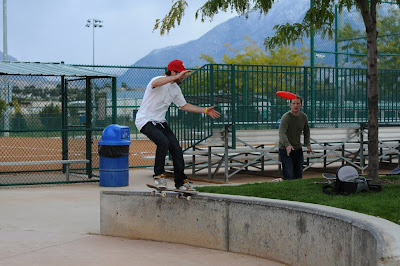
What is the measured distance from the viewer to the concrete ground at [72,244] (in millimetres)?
7383

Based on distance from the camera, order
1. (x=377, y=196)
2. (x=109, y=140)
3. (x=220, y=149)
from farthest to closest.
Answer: (x=220, y=149) < (x=109, y=140) < (x=377, y=196)

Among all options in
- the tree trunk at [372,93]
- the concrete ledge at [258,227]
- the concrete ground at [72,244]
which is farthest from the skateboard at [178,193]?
the tree trunk at [372,93]

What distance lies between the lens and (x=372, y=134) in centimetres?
988

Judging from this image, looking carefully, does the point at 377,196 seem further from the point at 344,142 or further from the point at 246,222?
the point at 344,142

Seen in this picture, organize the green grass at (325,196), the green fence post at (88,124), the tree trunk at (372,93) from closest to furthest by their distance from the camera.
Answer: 1. the green grass at (325,196)
2. the tree trunk at (372,93)
3. the green fence post at (88,124)

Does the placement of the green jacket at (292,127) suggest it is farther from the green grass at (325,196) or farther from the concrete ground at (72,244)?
the concrete ground at (72,244)

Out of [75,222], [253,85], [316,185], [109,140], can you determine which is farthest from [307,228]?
Answer: [253,85]

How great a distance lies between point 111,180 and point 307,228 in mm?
7905

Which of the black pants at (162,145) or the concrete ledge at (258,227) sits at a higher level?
the black pants at (162,145)

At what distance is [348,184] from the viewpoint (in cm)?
831

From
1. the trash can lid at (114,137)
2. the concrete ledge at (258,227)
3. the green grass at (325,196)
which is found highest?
the trash can lid at (114,137)

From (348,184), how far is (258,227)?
153 cm

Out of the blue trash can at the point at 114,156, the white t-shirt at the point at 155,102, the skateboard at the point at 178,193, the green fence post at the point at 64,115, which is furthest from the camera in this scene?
the green fence post at the point at 64,115

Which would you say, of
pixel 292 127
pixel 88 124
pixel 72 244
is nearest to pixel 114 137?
pixel 88 124
